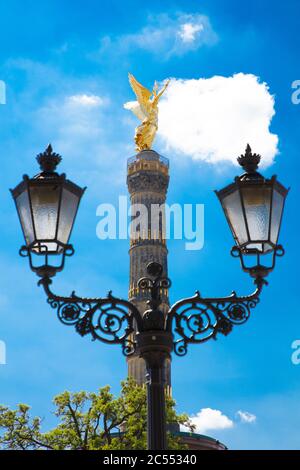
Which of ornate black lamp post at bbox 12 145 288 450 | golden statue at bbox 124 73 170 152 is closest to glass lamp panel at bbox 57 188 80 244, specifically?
ornate black lamp post at bbox 12 145 288 450

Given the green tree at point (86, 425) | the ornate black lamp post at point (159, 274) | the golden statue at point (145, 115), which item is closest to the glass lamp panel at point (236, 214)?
the ornate black lamp post at point (159, 274)

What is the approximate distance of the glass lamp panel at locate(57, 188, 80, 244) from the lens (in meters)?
5.57

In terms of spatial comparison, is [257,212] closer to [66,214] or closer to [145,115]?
[66,214]

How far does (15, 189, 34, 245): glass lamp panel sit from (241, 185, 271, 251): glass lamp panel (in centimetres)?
156

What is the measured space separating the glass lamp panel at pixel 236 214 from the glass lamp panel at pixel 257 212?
4cm

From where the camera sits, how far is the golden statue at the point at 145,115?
47688 millimetres

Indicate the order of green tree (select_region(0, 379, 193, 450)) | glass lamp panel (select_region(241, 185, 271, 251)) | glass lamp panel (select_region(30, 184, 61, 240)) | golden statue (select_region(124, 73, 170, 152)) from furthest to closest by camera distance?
golden statue (select_region(124, 73, 170, 152))
green tree (select_region(0, 379, 193, 450))
glass lamp panel (select_region(241, 185, 271, 251))
glass lamp panel (select_region(30, 184, 61, 240))

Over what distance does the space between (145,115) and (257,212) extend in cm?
4256

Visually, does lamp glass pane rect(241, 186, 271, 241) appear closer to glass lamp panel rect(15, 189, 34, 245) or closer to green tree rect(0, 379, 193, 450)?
glass lamp panel rect(15, 189, 34, 245)

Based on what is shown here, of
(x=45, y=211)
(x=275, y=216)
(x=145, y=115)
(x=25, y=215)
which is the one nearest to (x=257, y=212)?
(x=275, y=216)

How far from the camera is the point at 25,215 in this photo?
222 inches

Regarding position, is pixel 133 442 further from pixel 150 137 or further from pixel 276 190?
pixel 150 137

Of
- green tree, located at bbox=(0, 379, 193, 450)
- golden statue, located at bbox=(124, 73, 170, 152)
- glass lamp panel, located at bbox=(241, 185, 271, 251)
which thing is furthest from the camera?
golden statue, located at bbox=(124, 73, 170, 152)
